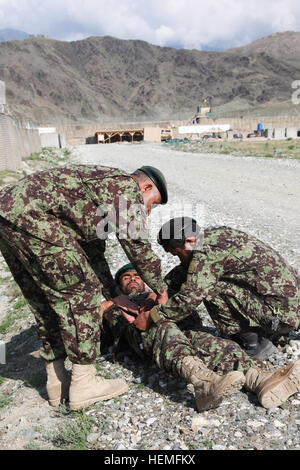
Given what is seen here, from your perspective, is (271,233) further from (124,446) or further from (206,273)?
(124,446)

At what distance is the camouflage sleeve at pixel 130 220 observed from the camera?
8.73 feet

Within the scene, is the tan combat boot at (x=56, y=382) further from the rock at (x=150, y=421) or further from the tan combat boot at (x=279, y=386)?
the tan combat boot at (x=279, y=386)

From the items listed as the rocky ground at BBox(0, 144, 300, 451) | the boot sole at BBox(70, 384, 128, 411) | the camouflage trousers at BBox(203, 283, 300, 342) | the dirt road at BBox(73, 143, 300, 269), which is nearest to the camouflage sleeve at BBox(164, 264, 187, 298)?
the camouflage trousers at BBox(203, 283, 300, 342)

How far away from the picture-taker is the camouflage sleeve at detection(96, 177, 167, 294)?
266 centimetres

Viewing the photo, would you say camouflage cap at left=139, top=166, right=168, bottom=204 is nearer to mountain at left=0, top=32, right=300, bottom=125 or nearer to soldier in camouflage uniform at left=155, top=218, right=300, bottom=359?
soldier in camouflage uniform at left=155, top=218, right=300, bottom=359

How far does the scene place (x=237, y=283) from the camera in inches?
127

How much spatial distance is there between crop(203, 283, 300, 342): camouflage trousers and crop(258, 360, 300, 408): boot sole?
58 centimetres

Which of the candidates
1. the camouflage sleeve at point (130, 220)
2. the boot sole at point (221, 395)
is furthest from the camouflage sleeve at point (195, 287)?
the boot sole at point (221, 395)

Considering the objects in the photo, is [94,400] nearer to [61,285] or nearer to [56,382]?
[56,382]

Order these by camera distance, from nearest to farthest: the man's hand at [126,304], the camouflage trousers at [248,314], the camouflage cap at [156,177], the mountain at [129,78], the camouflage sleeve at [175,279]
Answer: the camouflage cap at [156,177]
the camouflage trousers at [248,314]
the man's hand at [126,304]
the camouflage sleeve at [175,279]
the mountain at [129,78]

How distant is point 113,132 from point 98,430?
53.8 m

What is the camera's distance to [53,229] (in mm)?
2629

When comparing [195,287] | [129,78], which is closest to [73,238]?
[195,287]
